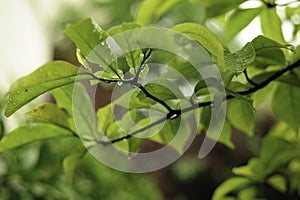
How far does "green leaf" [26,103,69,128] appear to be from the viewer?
0.44 meters

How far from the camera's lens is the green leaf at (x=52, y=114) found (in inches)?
17.3

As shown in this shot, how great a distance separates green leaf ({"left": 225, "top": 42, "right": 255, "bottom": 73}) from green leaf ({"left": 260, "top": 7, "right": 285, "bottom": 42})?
0.48 feet

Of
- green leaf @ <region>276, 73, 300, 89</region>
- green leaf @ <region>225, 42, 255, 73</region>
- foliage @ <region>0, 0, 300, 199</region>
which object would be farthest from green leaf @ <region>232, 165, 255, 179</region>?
green leaf @ <region>225, 42, 255, 73</region>

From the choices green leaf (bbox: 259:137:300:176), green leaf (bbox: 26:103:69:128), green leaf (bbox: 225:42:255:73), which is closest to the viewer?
green leaf (bbox: 225:42:255:73)

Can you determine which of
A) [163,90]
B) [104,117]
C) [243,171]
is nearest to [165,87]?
[163,90]

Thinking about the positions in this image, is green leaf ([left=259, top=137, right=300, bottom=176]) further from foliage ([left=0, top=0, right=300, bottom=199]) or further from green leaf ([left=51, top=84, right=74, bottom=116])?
green leaf ([left=51, top=84, right=74, bottom=116])

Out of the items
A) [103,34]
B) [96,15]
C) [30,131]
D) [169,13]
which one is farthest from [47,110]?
[96,15]

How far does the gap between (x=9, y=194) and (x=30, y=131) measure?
0.66 ft

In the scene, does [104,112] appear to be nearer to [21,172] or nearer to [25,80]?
[25,80]

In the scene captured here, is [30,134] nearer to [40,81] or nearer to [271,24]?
[40,81]

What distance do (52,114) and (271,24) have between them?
22 cm

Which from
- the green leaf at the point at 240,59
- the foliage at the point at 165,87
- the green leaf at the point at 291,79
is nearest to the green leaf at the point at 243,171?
the foliage at the point at 165,87

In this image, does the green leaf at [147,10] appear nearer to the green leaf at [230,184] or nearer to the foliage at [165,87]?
the foliage at [165,87]

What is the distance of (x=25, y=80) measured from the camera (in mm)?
349
